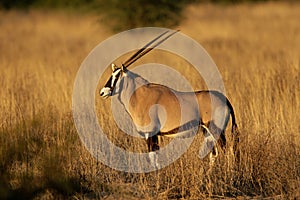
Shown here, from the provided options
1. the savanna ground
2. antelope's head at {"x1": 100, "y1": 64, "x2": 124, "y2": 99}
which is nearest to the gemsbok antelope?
antelope's head at {"x1": 100, "y1": 64, "x2": 124, "y2": 99}

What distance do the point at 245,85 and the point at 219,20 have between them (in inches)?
549

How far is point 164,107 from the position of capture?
5.90 metres

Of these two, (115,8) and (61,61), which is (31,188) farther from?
(115,8)

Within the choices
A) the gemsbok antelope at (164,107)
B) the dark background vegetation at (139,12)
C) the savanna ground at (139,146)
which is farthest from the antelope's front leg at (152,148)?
the dark background vegetation at (139,12)

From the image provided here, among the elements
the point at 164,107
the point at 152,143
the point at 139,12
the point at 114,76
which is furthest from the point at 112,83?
the point at 139,12

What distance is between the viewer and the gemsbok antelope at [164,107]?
5832 millimetres

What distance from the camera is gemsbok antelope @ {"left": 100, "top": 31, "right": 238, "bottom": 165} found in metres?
5.83

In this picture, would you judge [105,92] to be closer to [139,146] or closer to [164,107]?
[164,107]

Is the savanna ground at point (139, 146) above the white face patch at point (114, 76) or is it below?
below

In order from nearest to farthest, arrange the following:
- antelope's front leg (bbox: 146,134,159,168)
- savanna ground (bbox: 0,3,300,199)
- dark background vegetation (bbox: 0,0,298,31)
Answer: savanna ground (bbox: 0,3,300,199) < antelope's front leg (bbox: 146,134,159,168) < dark background vegetation (bbox: 0,0,298,31)

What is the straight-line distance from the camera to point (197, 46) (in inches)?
585

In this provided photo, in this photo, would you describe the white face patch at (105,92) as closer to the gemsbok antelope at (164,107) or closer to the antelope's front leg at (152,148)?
the gemsbok antelope at (164,107)

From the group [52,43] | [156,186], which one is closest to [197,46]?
[52,43]

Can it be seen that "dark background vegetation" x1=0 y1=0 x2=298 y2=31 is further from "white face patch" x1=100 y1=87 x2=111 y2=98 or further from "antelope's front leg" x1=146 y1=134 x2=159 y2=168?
"antelope's front leg" x1=146 y1=134 x2=159 y2=168
